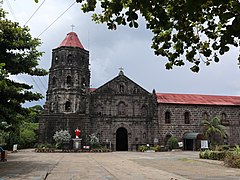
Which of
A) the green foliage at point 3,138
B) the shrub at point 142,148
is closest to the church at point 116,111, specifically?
the shrub at point 142,148

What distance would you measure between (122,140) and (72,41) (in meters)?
15.0

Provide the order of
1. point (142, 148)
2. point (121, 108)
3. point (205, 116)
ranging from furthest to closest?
point (205, 116) < point (121, 108) < point (142, 148)

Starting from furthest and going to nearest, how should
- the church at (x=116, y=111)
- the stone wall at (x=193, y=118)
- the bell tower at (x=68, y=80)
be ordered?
the stone wall at (x=193, y=118) → the bell tower at (x=68, y=80) → the church at (x=116, y=111)

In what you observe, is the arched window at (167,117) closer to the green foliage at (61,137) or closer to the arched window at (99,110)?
the arched window at (99,110)

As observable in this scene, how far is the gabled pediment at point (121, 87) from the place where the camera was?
34469 millimetres

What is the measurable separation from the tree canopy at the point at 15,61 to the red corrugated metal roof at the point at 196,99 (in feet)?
76.8

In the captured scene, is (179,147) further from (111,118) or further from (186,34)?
(186,34)

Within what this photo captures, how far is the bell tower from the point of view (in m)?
33.2

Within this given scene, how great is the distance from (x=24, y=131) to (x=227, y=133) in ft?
95.3

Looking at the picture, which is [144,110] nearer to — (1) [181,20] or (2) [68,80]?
(2) [68,80]

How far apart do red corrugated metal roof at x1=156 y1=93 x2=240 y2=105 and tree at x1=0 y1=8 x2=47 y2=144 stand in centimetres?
2340

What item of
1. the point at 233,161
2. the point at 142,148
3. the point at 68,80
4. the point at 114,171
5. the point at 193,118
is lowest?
the point at 142,148

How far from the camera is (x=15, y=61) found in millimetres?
12711

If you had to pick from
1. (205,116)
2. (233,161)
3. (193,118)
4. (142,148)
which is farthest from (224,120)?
(233,161)
